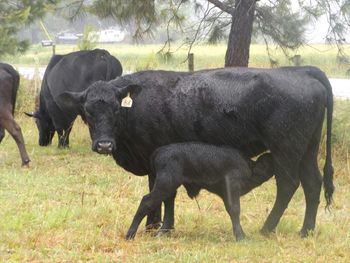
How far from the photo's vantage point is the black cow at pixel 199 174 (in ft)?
20.2

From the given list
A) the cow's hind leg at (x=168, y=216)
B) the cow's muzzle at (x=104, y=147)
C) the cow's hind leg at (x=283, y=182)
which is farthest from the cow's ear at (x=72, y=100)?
the cow's hind leg at (x=283, y=182)

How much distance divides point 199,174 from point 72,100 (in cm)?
148

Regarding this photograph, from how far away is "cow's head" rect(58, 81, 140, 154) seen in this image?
6.27 metres

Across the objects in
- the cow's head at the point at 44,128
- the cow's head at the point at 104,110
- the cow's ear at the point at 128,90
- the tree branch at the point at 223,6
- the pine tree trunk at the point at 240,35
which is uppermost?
the tree branch at the point at 223,6

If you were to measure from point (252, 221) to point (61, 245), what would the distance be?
7.51 feet

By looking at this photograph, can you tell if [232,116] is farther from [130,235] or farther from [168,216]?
[130,235]

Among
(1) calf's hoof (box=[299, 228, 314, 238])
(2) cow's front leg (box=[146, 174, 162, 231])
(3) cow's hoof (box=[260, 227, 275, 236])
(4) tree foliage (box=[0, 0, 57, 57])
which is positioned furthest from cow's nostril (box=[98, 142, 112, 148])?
(4) tree foliage (box=[0, 0, 57, 57])

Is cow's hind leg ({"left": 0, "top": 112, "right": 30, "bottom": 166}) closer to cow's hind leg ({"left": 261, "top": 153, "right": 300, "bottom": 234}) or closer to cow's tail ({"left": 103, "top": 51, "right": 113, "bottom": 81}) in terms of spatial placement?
cow's tail ({"left": 103, "top": 51, "right": 113, "bottom": 81})

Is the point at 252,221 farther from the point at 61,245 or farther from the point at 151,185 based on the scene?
the point at 61,245

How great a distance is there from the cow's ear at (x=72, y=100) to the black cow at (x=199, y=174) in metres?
0.94

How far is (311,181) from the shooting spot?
658 centimetres

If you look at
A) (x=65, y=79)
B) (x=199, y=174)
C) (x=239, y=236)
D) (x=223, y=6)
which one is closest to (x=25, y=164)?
(x=65, y=79)

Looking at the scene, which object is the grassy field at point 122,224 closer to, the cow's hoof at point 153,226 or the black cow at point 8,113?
the cow's hoof at point 153,226

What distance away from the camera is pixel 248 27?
11.6m
